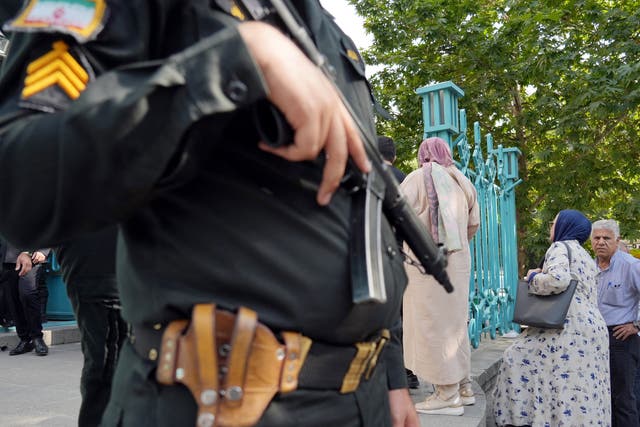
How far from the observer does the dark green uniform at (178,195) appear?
801 millimetres

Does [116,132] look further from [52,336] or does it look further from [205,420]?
[52,336]

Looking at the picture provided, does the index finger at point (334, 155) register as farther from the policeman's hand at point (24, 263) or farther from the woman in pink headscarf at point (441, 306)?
the policeman's hand at point (24, 263)

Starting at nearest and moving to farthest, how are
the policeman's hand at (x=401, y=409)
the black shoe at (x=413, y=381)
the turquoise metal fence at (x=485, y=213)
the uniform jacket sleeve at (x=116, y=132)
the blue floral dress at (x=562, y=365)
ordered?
the uniform jacket sleeve at (x=116, y=132)
the policeman's hand at (x=401, y=409)
the blue floral dress at (x=562, y=365)
the black shoe at (x=413, y=381)
the turquoise metal fence at (x=485, y=213)

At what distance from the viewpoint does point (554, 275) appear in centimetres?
464

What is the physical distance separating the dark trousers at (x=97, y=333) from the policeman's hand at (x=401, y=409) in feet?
5.02

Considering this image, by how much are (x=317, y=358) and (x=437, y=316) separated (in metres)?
3.43

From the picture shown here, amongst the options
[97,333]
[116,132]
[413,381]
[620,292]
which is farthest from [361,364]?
[620,292]

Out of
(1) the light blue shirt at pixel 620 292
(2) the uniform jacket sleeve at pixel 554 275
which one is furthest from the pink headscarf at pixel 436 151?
(1) the light blue shirt at pixel 620 292

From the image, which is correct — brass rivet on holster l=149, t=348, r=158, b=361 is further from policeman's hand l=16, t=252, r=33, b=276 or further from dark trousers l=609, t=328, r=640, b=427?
policeman's hand l=16, t=252, r=33, b=276

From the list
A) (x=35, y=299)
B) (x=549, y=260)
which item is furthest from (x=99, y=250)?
(x=35, y=299)

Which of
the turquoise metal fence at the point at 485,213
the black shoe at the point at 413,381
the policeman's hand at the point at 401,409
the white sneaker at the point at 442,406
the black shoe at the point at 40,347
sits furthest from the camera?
the black shoe at the point at 40,347

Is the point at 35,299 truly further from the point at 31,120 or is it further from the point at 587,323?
the point at 31,120

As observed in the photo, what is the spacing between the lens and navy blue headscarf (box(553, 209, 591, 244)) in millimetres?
4871

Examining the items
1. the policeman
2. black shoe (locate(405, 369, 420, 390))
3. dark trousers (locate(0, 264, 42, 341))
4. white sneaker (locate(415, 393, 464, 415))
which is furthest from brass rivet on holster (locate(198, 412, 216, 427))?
dark trousers (locate(0, 264, 42, 341))
